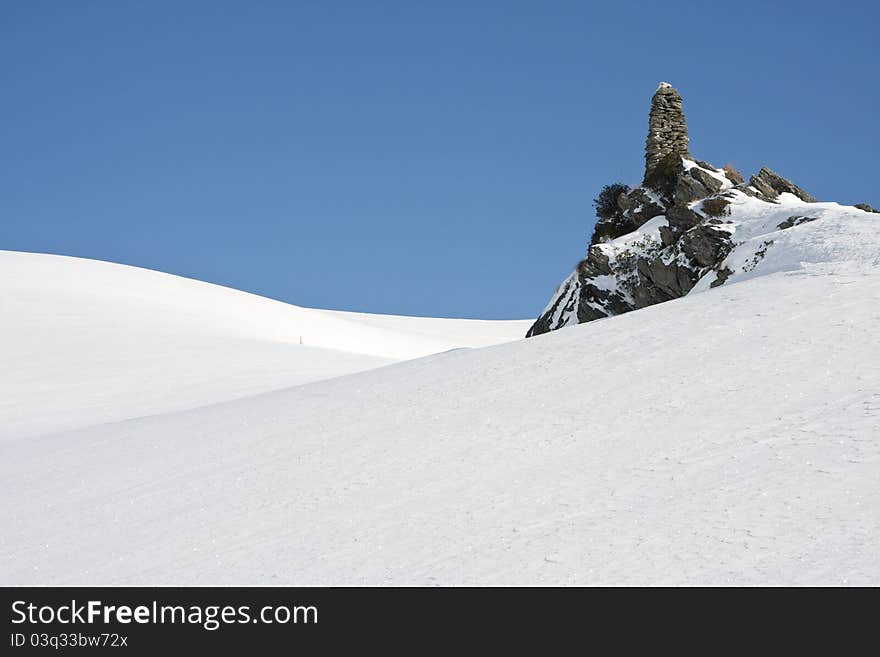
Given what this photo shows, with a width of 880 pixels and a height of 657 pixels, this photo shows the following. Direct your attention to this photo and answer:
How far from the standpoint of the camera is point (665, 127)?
82.4 feet

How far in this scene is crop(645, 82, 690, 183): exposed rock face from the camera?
2472 cm

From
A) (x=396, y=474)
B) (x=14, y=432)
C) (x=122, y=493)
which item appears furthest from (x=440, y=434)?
(x=14, y=432)

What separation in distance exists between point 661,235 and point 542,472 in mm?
13465

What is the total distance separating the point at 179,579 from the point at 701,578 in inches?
154

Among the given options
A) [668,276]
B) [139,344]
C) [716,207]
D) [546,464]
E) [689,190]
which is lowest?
[546,464]

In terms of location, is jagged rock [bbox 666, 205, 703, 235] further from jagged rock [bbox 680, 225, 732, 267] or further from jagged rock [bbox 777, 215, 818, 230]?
jagged rock [bbox 777, 215, 818, 230]

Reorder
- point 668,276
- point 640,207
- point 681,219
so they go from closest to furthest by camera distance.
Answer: point 668,276 → point 681,219 → point 640,207

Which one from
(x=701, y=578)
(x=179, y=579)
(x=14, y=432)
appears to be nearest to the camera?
(x=701, y=578)

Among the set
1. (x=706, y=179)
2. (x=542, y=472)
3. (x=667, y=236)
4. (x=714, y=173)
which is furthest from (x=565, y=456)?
(x=714, y=173)

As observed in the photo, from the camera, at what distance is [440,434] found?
1052 centimetres

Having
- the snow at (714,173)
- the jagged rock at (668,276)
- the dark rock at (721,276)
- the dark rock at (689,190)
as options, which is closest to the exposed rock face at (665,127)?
the snow at (714,173)

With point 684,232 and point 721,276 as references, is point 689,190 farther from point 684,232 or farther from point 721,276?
point 721,276

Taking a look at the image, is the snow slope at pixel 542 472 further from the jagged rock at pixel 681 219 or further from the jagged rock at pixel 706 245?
the jagged rock at pixel 681 219
